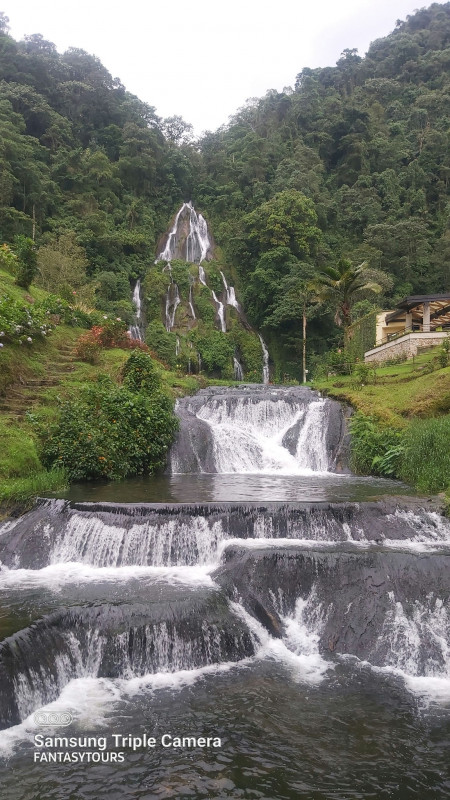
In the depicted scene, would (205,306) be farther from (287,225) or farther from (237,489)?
(237,489)

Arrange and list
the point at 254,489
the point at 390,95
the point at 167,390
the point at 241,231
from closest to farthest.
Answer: the point at 254,489
the point at 167,390
the point at 241,231
the point at 390,95

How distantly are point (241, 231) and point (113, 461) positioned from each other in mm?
33261

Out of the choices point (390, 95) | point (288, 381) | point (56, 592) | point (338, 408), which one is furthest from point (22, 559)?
point (390, 95)

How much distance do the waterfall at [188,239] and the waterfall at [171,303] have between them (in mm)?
5011

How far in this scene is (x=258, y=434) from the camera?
56.7 ft

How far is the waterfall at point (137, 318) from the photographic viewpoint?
32.8 m

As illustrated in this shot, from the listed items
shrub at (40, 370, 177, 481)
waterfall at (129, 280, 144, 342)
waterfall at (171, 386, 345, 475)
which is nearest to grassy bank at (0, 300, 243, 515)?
shrub at (40, 370, 177, 481)

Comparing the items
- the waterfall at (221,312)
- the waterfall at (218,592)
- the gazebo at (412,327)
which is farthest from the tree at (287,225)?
the waterfall at (218,592)

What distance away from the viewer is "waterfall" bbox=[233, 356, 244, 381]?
3503cm

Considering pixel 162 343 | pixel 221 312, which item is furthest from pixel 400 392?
pixel 221 312

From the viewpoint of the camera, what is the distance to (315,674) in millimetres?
6223

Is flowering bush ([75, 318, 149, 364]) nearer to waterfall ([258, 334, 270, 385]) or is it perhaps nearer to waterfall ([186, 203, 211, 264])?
waterfall ([258, 334, 270, 385])

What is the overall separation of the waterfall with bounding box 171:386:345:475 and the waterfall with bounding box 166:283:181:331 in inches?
747

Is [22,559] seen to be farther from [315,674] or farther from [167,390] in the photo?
[167,390]
